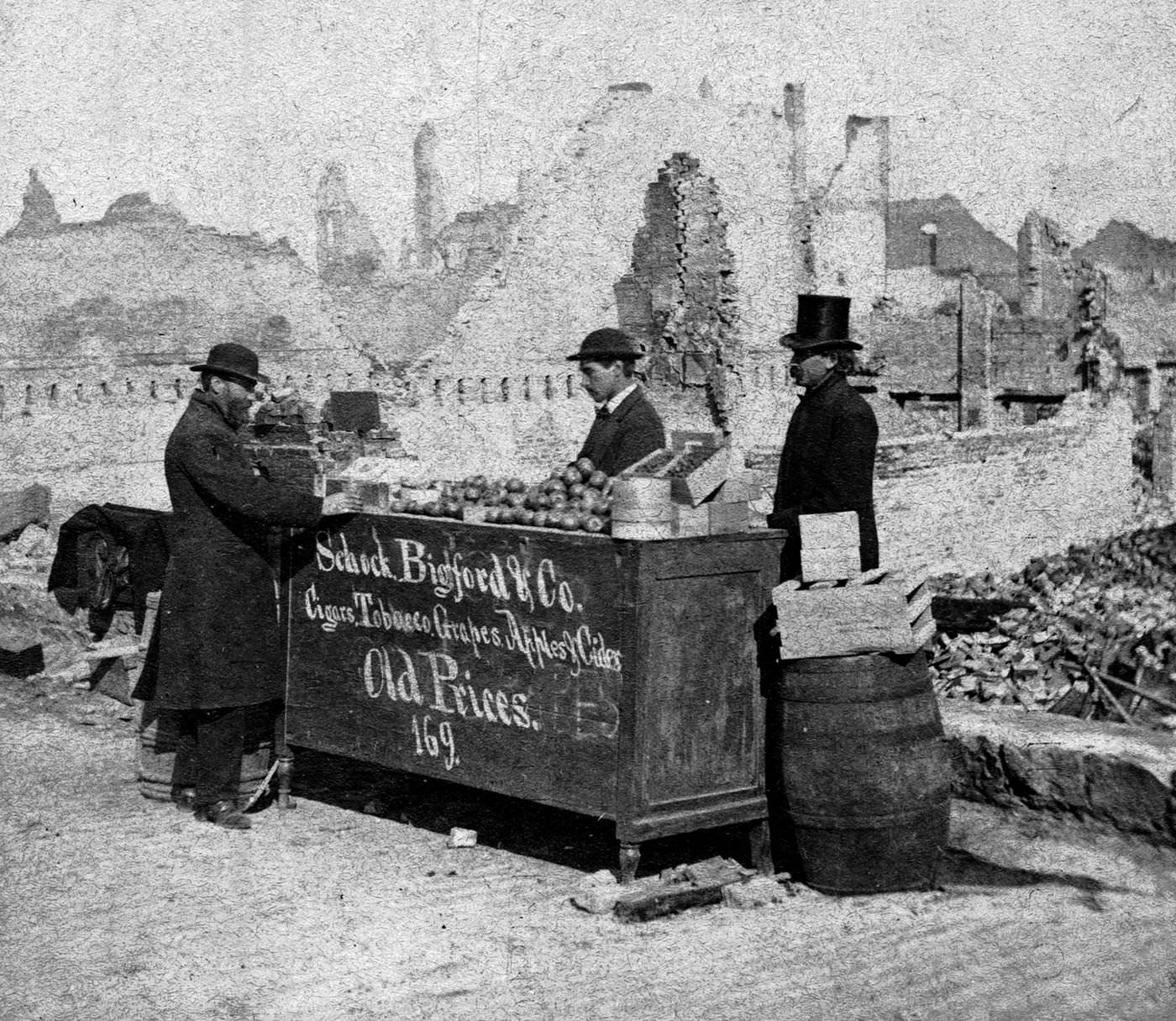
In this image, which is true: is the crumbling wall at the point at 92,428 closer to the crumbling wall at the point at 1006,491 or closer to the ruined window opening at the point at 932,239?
the crumbling wall at the point at 1006,491

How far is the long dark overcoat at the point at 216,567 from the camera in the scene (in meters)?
6.02

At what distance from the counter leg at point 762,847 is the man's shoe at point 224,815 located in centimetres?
222

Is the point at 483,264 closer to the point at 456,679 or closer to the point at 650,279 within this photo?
the point at 650,279

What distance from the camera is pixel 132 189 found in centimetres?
1602

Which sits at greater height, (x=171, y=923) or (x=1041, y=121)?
(x=1041, y=121)

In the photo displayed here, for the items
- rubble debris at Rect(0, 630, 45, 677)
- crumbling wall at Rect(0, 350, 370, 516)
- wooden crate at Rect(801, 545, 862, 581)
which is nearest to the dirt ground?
wooden crate at Rect(801, 545, 862, 581)

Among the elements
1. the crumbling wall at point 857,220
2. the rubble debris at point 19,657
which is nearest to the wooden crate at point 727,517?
the rubble debris at point 19,657

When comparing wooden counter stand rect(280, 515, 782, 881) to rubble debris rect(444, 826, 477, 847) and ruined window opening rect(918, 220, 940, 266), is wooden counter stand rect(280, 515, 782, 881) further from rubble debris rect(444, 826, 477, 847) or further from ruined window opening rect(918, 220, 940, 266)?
ruined window opening rect(918, 220, 940, 266)

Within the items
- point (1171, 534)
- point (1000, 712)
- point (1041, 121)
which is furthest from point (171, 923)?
point (1041, 121)

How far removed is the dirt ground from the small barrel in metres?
1.35

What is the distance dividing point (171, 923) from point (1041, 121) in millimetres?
18227

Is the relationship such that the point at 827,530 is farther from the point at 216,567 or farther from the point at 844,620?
the point at 216,567

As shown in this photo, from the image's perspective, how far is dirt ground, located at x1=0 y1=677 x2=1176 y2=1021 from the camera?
4207mm

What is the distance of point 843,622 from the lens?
5.01 meters
